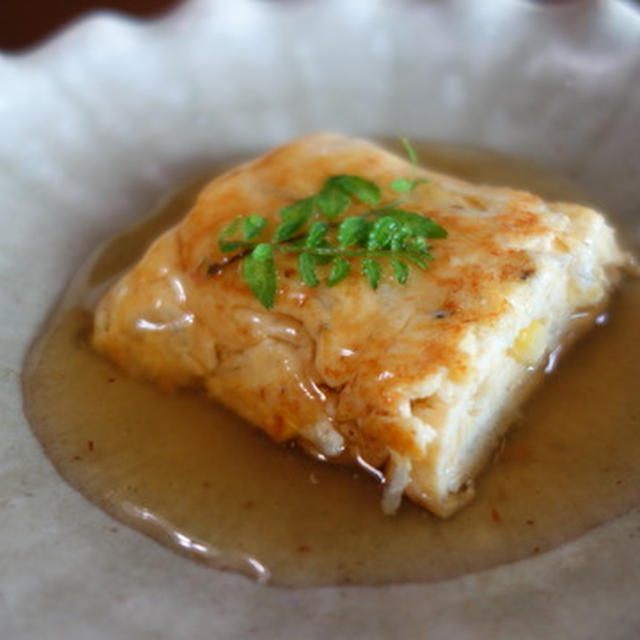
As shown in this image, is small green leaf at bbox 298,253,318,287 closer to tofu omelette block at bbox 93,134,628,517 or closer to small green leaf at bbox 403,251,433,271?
tofu omelette block at bbox 93,134,628,517

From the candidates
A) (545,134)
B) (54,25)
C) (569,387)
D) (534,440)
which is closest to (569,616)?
(534,440)

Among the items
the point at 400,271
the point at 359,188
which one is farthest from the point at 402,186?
the point at 400,271

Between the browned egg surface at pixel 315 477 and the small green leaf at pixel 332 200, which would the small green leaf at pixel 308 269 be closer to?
the small green leaf at pixel 332 200

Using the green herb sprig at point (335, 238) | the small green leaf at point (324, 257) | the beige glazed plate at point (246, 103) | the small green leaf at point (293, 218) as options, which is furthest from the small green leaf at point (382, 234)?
the beige glazed plate at point (246, 103)

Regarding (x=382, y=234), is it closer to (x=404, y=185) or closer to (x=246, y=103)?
(x=404, y=185)

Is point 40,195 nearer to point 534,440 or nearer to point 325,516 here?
point 325,516
